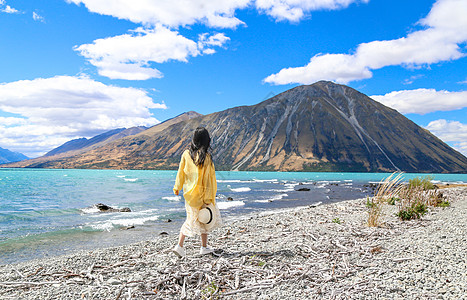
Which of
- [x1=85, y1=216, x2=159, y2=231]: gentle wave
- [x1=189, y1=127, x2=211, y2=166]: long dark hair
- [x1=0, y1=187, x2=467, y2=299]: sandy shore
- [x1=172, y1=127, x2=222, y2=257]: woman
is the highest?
[x1=189, y1=127, x2=211, y2=166]: long dark hair

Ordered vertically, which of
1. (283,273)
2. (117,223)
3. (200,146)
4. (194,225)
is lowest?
(117,223)

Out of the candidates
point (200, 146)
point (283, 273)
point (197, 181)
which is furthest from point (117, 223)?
point (283, 273)

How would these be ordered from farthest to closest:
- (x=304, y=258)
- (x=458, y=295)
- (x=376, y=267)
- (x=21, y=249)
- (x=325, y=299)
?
(x=21, y=249), (x=304, y=258), (x=376, y=267), (x=325, y=299), (x=458, y=295)

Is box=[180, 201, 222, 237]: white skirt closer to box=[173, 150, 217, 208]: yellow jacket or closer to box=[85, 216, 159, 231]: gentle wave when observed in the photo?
box=[173, 150, 217, 208]: yellow jacket

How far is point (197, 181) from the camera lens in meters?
6.44

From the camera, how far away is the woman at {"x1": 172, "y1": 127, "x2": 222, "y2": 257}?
6484 millimetres

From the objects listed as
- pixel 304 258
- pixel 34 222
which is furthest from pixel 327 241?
pixel 34 222

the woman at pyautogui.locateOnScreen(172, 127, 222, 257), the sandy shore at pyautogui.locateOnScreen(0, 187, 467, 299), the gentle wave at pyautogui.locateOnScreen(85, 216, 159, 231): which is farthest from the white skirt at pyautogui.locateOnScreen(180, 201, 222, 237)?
the gentle wave at pyautogui.locateOnScreen(85, 216, 159, 231)

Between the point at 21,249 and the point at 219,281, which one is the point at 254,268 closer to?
the point at 219,281

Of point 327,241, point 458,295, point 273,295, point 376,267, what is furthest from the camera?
point 327,241

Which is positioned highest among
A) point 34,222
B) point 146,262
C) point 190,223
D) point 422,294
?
point 190,223

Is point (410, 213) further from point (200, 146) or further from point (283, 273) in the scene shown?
point (200, 146)

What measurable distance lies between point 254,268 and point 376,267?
2.29 metres

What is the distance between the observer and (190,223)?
260 inches
